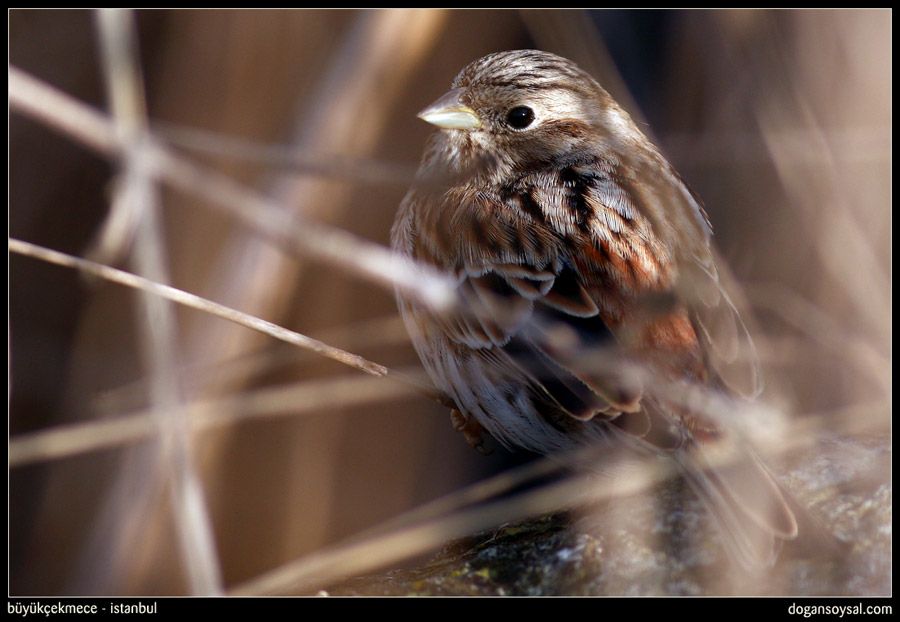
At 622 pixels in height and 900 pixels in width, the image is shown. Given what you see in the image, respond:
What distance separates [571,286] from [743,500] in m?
0.58

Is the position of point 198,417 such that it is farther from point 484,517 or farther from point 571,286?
point 571,286

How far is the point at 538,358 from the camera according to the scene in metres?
2.01

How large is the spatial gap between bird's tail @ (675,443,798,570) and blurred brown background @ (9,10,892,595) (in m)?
0.45

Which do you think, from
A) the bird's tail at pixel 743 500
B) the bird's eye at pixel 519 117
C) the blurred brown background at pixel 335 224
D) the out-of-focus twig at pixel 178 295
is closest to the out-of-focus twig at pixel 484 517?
the bird's tail at pixel 743 500

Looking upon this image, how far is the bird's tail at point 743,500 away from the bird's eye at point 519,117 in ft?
3.16

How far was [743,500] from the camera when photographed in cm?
176

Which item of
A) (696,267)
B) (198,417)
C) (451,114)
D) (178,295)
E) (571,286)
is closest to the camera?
(178,295)

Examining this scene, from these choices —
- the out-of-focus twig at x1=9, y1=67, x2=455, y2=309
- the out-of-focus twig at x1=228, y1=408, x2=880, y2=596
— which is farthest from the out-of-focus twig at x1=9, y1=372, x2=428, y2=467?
the out-of-focus twig at x1=9, y1=67, x2=455, y2=309

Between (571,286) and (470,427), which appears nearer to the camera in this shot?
(571,286)

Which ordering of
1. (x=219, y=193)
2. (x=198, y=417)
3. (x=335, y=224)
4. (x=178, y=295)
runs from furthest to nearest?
(x=335, y=224)
(x=198, y=417)
(x=178, y=295)
(x=219, y=193)

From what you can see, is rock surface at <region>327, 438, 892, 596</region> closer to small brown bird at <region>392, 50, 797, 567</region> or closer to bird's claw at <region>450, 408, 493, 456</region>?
small brown bird at <region>392, 50, 797, 567</region>

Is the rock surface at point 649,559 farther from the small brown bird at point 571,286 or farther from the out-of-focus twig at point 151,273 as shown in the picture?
the out-of-focus twig at point 151,273

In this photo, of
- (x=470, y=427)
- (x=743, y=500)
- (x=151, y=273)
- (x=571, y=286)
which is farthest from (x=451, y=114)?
(x=743, y=500)
